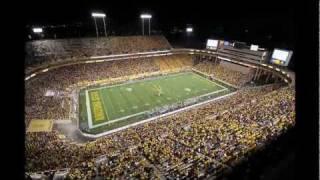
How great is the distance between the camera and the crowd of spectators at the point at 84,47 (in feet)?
133

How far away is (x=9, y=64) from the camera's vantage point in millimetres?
1982

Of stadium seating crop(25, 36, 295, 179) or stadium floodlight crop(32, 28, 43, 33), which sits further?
stadium floodlight crop(32, 28, 43, 33)

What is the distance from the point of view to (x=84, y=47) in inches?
1807

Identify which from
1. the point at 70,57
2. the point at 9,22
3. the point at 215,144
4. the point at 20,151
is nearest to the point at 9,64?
the point at 9,22

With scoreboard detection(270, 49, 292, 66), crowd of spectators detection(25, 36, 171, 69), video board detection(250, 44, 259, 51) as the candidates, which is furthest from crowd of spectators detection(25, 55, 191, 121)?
scoreboard detection(270, 49, 292, 66)

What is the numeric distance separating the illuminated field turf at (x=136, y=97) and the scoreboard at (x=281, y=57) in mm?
7974

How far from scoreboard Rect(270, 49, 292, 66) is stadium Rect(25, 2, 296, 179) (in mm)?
137

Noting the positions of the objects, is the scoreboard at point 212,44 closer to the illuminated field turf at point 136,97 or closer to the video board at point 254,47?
the video board at point 254,47

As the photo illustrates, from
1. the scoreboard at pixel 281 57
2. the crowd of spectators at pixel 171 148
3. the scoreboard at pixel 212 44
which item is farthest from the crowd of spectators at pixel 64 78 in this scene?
the scoreboard at pixel 281 57

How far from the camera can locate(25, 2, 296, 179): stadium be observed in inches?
537

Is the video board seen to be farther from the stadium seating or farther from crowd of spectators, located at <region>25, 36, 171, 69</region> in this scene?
the stadium seating

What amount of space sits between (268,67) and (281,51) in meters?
2.93

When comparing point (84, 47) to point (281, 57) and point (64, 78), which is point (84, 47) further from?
point (281, 57)

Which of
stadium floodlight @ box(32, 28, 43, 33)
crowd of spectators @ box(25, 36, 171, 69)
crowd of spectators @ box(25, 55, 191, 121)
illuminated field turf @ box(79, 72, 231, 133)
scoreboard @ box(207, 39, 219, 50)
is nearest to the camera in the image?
crowd of spectators @ box(25, 55, 191, 121)
